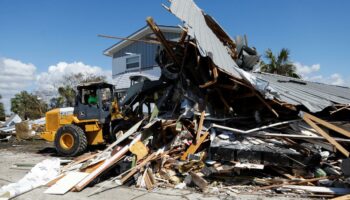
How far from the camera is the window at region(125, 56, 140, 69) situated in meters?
20.4

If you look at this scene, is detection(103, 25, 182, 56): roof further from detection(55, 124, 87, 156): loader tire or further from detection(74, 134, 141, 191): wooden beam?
detection(74, 134, 141, 191): wooden beam

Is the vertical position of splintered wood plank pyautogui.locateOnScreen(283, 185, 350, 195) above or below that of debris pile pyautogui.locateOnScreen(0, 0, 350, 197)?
below

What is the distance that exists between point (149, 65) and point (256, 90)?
12775mm

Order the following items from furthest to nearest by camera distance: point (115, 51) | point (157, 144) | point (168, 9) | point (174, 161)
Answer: point (115, 51) → point (157, 144) → point (174, 161) → point (168, 9)

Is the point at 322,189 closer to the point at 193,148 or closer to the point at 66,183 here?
the point at 193,148

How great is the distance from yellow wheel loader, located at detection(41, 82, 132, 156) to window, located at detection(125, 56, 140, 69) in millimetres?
8976

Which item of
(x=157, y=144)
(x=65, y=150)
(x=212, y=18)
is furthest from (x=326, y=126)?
(x=65, y=150)

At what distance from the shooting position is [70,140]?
10.9 m

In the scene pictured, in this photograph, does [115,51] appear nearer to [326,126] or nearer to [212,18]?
[212,18]

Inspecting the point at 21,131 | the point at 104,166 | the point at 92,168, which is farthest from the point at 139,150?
the point at 21,131

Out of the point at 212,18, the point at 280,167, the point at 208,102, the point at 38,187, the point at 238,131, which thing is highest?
the point at 212,18

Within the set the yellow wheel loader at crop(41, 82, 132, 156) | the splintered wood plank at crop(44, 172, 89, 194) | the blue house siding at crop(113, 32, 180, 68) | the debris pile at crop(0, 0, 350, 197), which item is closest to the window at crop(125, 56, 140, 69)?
the blue house siding at crop(113, 32, 180, 68)

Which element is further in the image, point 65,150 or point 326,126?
point 65,150

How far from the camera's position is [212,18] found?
10.5 metres
